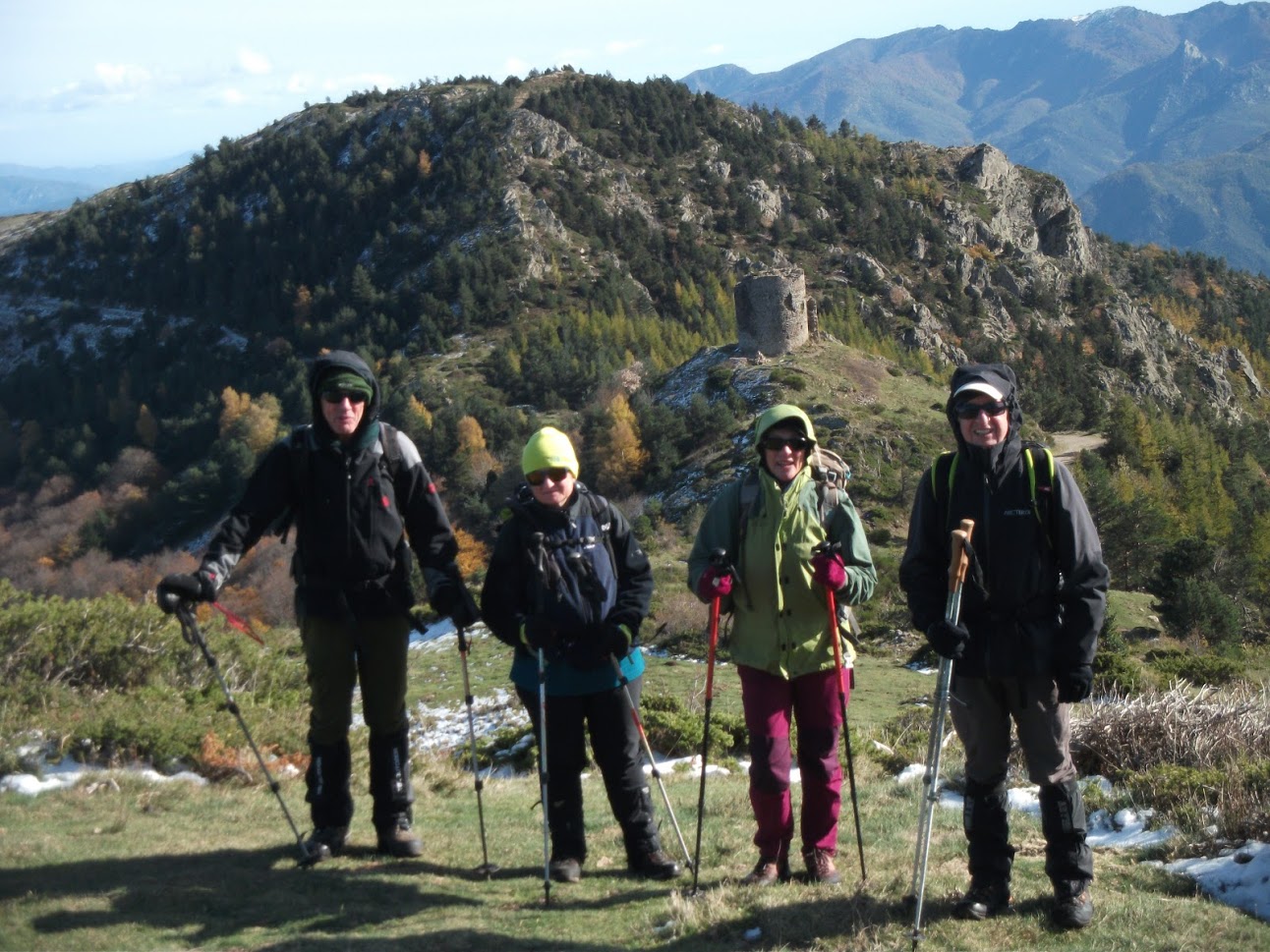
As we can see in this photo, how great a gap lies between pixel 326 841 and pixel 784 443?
119 inches

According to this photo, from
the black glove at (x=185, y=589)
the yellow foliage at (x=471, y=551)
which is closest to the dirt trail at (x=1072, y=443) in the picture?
the yellow foliage at (x=471, y=551)

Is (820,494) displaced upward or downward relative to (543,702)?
upward

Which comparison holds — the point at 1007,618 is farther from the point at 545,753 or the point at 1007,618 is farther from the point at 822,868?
the point at 545,753

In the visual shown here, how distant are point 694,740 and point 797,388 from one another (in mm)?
35440

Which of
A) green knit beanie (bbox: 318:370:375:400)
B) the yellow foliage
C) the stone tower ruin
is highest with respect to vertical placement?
the stone tower ruin

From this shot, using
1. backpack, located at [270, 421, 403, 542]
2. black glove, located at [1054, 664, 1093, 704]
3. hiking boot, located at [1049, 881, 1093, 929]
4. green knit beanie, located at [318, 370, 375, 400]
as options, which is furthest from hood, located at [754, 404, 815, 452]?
hiking boot, located at [1049, 881, 1093, 929]

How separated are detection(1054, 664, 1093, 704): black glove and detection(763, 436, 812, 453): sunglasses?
4.79 feet

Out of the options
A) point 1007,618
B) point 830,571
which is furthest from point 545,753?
point 1007,618

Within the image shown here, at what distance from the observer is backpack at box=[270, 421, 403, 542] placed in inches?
218

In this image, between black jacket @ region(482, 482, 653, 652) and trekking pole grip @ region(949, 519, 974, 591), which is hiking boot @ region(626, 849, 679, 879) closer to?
black jacket @ region(482, 482, 653, 652)

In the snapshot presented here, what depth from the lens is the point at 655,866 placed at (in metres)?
5.66

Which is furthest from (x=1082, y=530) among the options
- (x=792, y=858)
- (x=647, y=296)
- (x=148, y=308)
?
(x=148, y=308)

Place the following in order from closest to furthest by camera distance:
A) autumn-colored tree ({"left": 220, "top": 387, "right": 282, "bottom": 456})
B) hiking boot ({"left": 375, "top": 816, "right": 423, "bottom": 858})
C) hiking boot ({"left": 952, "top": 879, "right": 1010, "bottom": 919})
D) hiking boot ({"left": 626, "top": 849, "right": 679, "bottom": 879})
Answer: hiking boot ({"left": 952, "top": 879, "right": 1010, "bottom": 919}) → hiking boot ({"left": 626, "top": 849, "right": 679, "bottom": 879}) → hiking boot ({"left": 375, "top": 816, "right": 423, "bottom": 858}) → autumn-colored tree ({"left": 220, "top": 387, "right": 282, "bottom": 456})

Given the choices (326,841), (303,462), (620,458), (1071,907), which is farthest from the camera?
(620,458)
